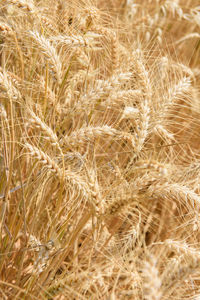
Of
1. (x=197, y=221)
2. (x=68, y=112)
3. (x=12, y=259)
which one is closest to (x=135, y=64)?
(x=68, y=112)

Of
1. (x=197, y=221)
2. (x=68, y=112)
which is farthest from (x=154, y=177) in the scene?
(x=68, y=112)

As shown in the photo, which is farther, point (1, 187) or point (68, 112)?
point (1, 187)

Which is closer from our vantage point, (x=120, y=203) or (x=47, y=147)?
(x=120, y=203)

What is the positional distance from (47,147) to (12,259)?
1.49 ft

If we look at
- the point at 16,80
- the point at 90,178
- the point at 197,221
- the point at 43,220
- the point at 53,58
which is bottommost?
the point at 43,220

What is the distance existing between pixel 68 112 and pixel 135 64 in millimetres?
287

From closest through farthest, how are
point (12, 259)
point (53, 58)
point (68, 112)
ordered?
point (53, 58), point (68, 112), point (12, 259)

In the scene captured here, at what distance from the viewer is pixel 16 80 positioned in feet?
3.86

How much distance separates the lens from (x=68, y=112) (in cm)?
110

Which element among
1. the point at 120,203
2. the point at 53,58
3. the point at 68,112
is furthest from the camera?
the point at 68,112

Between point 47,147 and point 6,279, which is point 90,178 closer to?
point 47,147

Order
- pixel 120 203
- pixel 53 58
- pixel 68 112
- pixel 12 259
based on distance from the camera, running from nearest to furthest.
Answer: pixel 120 203
pixel 53 58
pixel 68 112
pixel 12 259

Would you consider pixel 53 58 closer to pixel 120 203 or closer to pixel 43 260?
pixel 120 203

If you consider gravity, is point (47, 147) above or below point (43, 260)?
above
